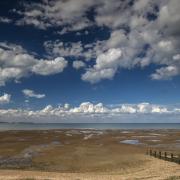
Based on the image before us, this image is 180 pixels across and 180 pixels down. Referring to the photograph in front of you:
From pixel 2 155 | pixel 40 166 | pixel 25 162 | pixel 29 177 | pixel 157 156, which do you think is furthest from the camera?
pixel 2 155

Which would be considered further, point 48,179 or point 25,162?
point 25,162

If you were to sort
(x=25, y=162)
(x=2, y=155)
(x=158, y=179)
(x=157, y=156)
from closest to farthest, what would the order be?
(x=158, y=179)
(x=25, y=162)
(x=157, y=156)
(x=2, y=155)

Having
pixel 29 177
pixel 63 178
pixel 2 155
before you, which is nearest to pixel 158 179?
pixel 63 178

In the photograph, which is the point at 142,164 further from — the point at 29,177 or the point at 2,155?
the point at 2,155

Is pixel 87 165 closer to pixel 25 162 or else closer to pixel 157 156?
pixel 25 162

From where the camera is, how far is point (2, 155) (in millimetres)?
46750

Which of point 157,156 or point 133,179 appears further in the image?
point 157,156

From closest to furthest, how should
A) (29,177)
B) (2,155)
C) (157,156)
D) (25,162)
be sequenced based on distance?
(29,177) → (25,162) → (157,156) → (2,155)

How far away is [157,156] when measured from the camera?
4344 cm

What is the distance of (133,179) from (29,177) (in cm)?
862

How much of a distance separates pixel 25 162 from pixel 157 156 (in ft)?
58.9

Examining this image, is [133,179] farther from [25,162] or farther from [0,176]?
[25,162]

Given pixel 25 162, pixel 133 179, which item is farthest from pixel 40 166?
pixel 133 179

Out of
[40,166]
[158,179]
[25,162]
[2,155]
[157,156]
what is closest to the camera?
[158,179]
